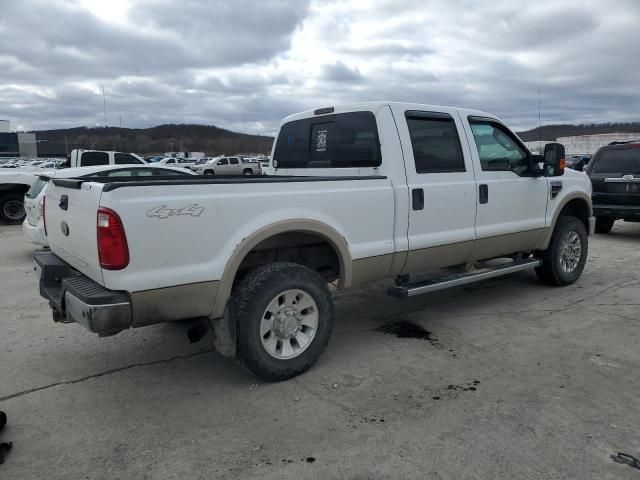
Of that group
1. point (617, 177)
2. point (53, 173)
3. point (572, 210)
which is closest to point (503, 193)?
point (572, 210)

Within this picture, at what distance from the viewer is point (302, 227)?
3.80m

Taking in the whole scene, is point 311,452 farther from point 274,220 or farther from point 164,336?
point 164,336

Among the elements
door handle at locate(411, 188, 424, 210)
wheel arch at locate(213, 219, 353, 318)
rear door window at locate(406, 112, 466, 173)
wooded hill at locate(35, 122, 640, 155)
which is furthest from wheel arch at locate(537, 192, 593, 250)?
wooded hill at locate(35, 122, 640, 155)

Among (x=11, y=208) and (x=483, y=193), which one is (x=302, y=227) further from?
(x=11, y=208)

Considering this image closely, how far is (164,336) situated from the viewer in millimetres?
4918

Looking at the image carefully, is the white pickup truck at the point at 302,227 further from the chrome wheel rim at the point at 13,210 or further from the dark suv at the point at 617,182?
the chrome wheel rim at the point at 13,210

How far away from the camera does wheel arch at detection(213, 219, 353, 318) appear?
3.52m

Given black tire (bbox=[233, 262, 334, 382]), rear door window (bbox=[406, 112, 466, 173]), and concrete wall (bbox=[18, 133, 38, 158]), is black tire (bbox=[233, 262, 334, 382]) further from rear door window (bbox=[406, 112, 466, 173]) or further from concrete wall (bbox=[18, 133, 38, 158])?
concrete wall (bbox=[18, 133, 38, 158])

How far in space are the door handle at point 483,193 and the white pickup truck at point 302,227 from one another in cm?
2

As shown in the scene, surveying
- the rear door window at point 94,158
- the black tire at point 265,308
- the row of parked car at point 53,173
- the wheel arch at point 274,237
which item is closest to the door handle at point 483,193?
the wheel arch at point 274,237

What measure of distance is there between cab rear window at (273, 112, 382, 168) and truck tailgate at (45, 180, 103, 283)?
2.27 meters

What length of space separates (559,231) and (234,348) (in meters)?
4.34

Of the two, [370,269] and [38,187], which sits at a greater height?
[38,187]

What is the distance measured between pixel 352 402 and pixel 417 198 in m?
1.83
